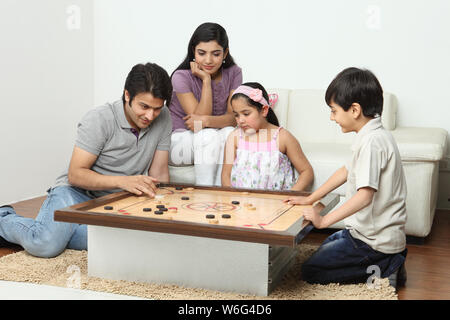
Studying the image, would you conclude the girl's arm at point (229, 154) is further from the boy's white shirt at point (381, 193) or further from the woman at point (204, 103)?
the boy's white shirt at point (381, 193)

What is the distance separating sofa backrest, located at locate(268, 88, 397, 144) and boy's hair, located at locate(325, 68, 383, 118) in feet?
3.82

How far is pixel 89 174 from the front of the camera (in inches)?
81.8

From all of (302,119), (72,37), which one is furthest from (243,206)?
(72,37)

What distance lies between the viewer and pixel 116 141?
7.08ft

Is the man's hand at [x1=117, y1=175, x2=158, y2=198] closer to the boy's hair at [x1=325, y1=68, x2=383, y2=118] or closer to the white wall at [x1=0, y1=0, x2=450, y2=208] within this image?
the boy's hair at [x1=325, y1=68, x2=383, y2=118]

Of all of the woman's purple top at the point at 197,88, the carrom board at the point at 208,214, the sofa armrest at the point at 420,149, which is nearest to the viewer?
the carrom board at the point at 208,214

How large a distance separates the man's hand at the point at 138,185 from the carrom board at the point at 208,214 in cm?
2

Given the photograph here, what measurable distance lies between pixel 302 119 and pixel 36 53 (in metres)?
1.66

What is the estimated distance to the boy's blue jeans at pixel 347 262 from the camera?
5.88ft

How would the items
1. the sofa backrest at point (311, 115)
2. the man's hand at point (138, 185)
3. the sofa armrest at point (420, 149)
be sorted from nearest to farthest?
the man's hand at point (138, 185) < the sofa armrest at point (420, 149) < the sofa backrest at point (311, 115)

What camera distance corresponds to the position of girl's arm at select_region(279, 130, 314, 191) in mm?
2422

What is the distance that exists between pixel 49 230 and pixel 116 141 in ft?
1.41

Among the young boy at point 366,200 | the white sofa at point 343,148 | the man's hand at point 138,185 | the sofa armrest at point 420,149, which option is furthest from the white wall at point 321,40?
the man's hand at point 138,185

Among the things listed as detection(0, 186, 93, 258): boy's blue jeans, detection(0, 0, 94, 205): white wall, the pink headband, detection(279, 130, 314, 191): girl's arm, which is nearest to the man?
detection(0, 186, 93, 258): boy's blue jeans
